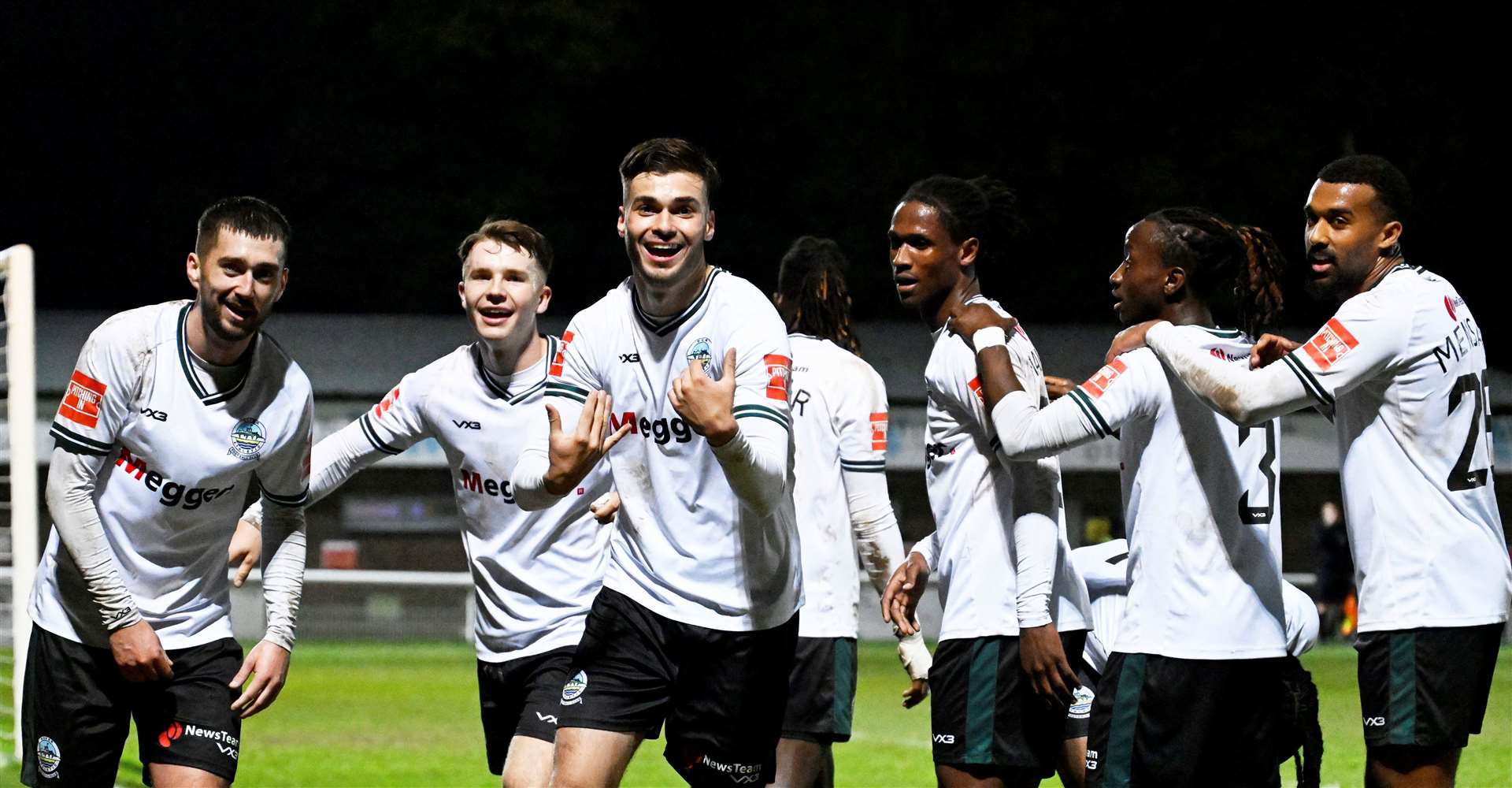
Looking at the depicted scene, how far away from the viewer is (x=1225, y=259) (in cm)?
534

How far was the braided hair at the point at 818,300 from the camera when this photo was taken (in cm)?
730

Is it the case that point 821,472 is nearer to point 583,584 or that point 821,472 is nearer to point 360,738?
point 583,584

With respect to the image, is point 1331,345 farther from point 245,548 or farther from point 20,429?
point 20,429

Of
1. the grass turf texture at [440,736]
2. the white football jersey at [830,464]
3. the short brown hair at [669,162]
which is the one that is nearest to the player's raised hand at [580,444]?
the short brown hair at [669,162]

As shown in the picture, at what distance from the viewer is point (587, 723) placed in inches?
190

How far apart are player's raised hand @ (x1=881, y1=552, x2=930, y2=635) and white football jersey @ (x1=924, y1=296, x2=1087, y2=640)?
64 mm

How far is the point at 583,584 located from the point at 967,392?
1529mm

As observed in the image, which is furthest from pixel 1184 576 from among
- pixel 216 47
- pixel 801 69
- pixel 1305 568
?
pixel 216 47

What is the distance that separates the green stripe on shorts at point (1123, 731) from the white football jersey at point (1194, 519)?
10 centimetres

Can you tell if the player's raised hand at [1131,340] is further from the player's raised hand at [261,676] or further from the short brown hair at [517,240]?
the player's raised hand at [261,676]

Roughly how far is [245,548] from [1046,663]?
8.59ft

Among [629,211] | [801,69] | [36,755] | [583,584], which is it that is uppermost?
[801,69]

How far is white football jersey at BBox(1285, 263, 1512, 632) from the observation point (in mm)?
4844

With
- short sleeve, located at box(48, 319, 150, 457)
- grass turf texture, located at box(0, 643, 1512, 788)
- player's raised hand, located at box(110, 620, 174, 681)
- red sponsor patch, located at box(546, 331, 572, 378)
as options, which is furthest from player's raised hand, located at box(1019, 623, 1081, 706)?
grass turf texture, located at box(0, 643, 1512, 788)
